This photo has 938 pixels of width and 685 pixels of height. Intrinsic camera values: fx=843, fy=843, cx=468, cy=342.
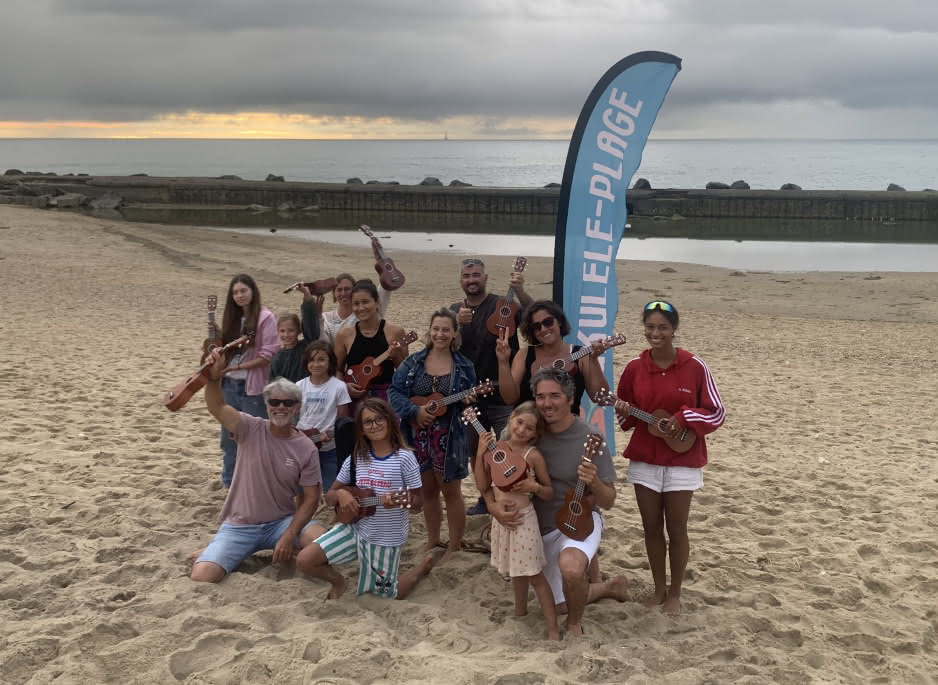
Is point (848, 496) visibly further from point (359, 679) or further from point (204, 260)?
point (204, 260)

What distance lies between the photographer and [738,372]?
10.7 metres

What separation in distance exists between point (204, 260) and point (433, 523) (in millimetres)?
19494

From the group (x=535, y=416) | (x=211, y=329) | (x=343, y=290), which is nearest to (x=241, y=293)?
(x=211, y=329)

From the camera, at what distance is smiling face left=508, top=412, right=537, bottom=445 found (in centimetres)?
427

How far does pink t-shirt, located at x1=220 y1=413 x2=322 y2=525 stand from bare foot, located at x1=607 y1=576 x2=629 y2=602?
5.79ft

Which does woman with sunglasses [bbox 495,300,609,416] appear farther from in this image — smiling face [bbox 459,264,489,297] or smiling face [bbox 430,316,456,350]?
smiling face [bbox 459,264,489,297]

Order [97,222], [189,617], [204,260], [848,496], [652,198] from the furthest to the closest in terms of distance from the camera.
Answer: [652,198]
[97,222]
[204,260]
[848,496]
[189,617]

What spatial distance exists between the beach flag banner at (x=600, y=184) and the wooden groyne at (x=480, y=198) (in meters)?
36.7

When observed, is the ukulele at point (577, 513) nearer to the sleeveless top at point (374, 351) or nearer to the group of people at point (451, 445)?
the group of people at point (451, 445)

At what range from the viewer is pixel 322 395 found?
5297 millimetres

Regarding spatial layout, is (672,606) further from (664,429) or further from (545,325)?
(545,325)

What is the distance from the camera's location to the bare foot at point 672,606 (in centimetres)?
459

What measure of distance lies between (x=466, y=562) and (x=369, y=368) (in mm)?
1347

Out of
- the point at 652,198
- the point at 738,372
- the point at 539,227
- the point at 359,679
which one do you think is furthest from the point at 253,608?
the point at 652,198
